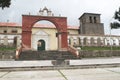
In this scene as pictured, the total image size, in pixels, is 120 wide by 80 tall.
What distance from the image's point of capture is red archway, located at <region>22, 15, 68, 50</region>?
28844mm

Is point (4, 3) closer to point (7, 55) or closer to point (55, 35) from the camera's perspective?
point (7, 55)

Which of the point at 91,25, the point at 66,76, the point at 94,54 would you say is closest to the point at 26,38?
the point at 94,54

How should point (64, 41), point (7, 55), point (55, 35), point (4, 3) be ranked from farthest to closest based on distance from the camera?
point (55, 35) → point (64, 41) → point (7, 55) → point (4, 3)

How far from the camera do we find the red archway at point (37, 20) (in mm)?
28844

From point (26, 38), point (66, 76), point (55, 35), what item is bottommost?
point (66, 76)

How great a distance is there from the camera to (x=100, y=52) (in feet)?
85.5

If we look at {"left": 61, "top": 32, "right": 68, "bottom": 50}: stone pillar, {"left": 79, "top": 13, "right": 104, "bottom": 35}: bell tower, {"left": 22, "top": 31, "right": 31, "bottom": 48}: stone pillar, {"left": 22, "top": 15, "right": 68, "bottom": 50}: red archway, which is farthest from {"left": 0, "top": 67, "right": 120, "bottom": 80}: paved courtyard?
{"left": 79, "top": 13, "right": 104, "bottom": 35}: bell tower

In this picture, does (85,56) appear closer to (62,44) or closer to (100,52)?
(100,52)

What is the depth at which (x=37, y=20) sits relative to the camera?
30.4m

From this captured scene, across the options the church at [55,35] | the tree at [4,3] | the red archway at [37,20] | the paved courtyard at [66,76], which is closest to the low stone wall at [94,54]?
the red archway at [37,20]

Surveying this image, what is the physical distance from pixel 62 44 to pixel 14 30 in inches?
817

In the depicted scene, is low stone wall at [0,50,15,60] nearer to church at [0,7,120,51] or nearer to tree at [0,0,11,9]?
tree at [0,0,11,9]

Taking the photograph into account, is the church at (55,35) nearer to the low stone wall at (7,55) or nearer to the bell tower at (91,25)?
the bell tower at (91,25)

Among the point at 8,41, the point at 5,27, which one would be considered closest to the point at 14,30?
the point at 5,27
